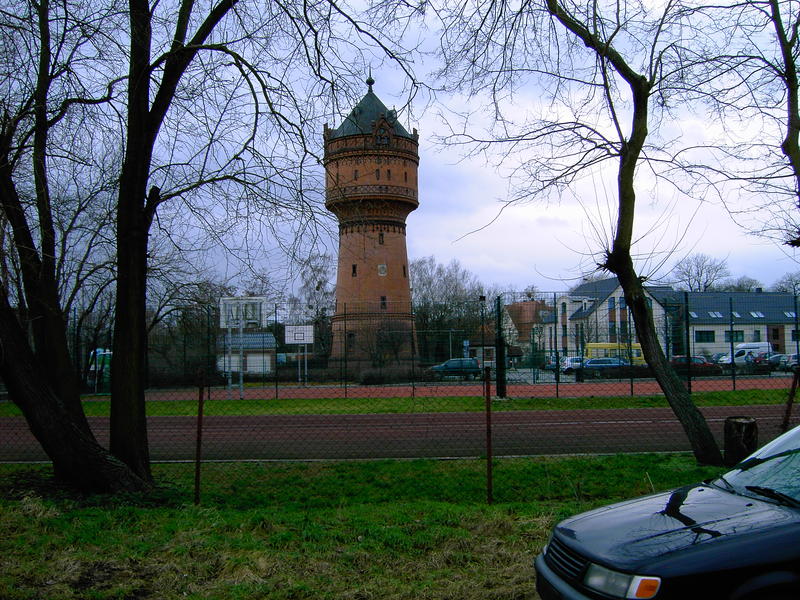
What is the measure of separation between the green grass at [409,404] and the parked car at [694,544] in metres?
15.1

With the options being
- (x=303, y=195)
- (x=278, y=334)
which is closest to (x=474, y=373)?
(x=278, y=334)

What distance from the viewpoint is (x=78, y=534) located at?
21.9ft

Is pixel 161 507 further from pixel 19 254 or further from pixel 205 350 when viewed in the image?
pixel 205 350

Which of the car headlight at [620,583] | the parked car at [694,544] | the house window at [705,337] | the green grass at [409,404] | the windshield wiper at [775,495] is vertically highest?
the house window at [705,337]

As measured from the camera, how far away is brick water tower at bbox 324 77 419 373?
33.1 feet

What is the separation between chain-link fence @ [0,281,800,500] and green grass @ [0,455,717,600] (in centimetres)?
911

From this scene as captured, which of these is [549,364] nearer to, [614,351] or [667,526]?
[614,351]

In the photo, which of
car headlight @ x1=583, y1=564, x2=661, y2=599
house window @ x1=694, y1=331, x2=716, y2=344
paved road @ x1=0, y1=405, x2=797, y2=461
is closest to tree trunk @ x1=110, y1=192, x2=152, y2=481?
paved road @ x1=0, y1=405, x2=797, y2=461

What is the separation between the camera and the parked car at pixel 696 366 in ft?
80.4

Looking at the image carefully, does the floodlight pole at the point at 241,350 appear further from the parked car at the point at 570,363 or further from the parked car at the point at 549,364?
the parked car at the point at 570,363

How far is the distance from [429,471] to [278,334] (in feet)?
53.7

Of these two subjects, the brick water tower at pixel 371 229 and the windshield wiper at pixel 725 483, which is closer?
the windshield wiper at pixel 725 483

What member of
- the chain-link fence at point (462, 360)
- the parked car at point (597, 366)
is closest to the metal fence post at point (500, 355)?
the chain-link fence at point (462, 360)

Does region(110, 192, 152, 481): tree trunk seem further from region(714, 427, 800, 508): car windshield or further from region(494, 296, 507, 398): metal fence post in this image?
region(494, 296, 507, 398): metal fence post
